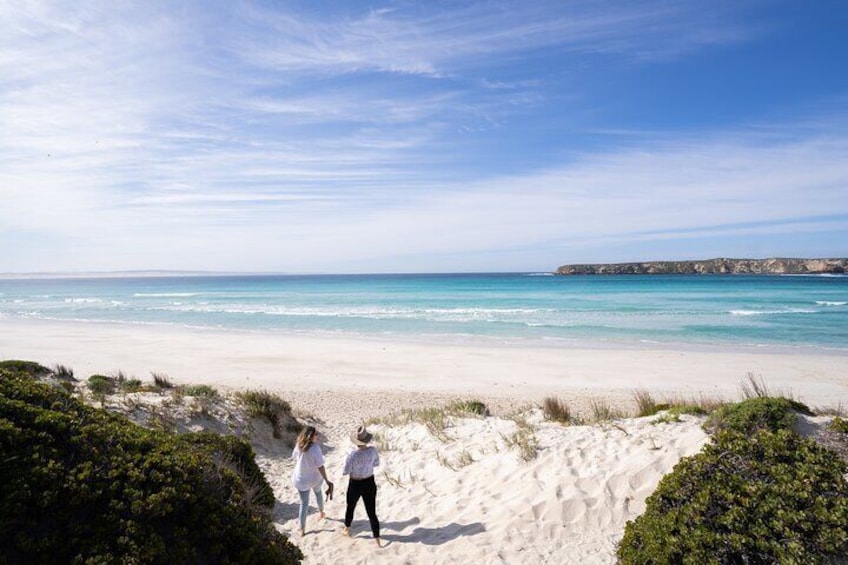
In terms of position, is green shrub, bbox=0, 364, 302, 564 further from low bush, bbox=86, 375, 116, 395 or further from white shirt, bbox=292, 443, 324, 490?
low bush, bbox=86, 375, 116, 395

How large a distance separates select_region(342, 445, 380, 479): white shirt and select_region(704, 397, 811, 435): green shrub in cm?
496

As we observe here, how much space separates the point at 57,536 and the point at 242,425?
7.78 metres

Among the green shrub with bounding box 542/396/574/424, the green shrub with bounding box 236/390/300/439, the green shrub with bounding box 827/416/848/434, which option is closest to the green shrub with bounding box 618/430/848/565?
the green shrub with bounding box 827/416/848/434

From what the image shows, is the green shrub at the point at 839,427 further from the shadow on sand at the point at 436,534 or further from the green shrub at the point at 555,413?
the shadow on sand at the point at 436,534

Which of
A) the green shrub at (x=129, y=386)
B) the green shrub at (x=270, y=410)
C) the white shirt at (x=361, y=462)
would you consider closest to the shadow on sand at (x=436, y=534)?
the white shirt at (x=361, y=462)

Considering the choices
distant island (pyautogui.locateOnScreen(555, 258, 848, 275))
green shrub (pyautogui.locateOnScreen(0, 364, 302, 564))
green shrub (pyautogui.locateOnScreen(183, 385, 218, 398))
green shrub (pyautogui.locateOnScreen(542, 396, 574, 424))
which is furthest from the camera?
distant island (pyautogui.locateOnScreen(555, 258, 848, 275))

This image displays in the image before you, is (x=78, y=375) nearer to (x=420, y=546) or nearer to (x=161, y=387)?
(x=161, y=387)

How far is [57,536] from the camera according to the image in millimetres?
3320

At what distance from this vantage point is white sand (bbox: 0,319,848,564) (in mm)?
6418

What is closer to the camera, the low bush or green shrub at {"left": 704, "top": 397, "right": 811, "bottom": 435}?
green shrub at {"left": 704, "top": 397, "right": 811, "bottom": 435}

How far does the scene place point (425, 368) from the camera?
66.6 ft

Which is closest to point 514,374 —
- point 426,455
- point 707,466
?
point 426,455

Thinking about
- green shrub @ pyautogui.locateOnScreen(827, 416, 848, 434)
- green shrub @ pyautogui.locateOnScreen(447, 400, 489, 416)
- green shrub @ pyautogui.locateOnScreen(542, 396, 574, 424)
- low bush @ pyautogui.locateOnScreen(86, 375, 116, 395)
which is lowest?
green shrub @ pyautogui.locateOnScreen(447, 400, 489, 416)

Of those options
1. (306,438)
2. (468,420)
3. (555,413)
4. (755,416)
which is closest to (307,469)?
(306,438)
